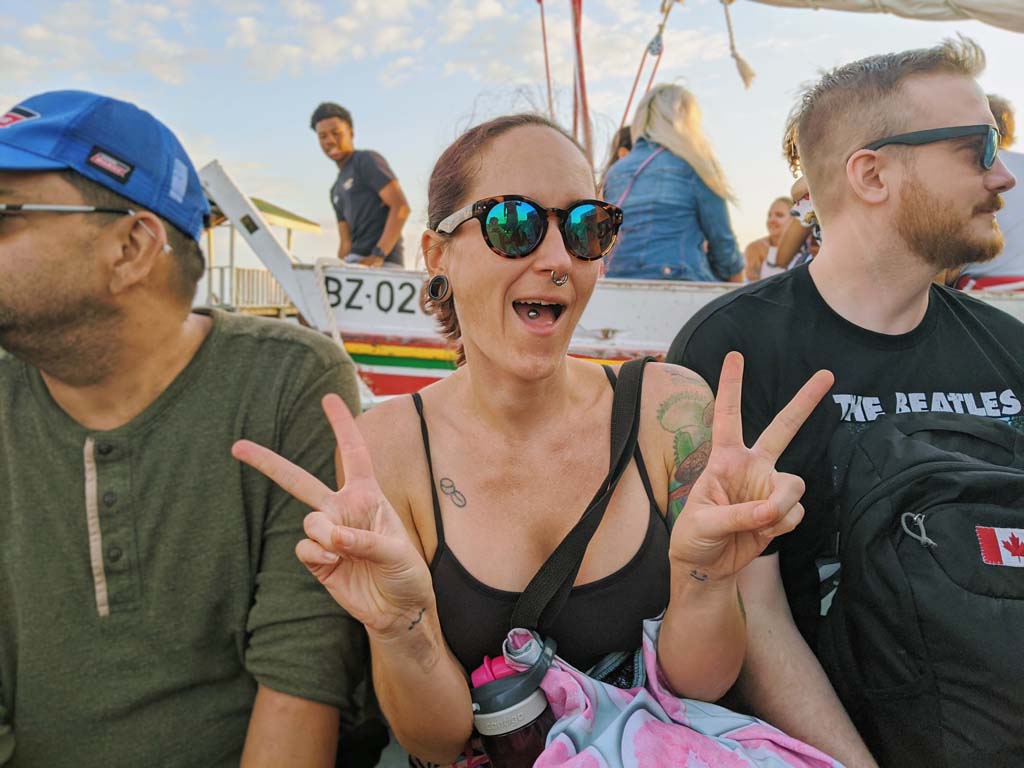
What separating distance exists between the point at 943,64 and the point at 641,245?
10.4ft

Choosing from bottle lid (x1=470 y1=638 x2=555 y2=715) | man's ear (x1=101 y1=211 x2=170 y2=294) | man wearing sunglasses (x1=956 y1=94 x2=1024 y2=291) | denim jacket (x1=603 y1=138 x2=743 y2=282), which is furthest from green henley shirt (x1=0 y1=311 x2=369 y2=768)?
man wearing sunglasses (x1=956 y1=94 x2=1024 y2=291)

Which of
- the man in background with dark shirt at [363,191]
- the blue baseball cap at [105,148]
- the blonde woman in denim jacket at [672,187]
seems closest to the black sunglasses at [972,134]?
the blue baseball cap at [105,148]

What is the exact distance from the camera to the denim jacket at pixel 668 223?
4734mm

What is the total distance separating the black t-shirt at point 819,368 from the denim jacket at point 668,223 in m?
2.53

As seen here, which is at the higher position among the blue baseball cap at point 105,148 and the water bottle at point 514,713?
the blue baseball cap at point 105,148

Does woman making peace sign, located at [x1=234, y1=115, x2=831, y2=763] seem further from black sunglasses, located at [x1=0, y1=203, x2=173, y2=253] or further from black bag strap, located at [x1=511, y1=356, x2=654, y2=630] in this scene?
black sunglasses, located at [x1=0, y1=203, x2=173, y2=253]

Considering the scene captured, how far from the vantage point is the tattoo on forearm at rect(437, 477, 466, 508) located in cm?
162

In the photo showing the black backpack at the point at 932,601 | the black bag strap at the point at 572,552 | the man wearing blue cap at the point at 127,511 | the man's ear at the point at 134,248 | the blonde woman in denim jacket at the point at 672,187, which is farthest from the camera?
the blonde woman in denim jacket at the point at 672,187

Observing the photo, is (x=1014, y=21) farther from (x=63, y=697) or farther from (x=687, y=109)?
(x=63, y=697)

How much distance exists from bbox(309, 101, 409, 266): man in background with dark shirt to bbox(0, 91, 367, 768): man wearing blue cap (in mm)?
4939

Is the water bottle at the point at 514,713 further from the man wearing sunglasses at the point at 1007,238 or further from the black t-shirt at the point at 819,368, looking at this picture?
the man wearing sunglasses at the point at 1007,238

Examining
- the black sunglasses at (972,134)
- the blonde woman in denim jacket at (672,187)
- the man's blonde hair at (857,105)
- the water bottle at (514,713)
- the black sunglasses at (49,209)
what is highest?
the blonde woman in denim jacket at (672,187)

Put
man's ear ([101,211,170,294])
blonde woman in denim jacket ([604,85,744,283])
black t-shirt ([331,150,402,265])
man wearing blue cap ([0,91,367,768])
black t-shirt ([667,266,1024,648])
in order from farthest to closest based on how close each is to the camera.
→ black t-shirt ([331,150,402,265]), blonde woman in denim jacket ([604,85,744,283]), black t-shirt ([667,266,1024,648]), man's ear ([101,211,170,294]), man wearing blue cap ([0,91,367,768])

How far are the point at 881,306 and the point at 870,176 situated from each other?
409mm
